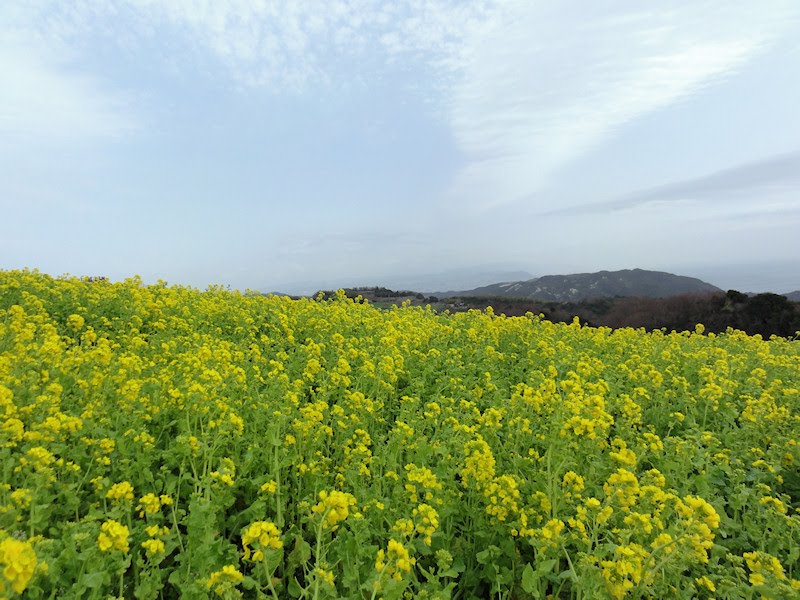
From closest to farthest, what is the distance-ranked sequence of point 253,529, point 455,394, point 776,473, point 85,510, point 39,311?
point 253,529 → point 85,510 → point 776,473 → point 455,394 → point 39,311

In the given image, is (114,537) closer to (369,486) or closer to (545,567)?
(369,486)

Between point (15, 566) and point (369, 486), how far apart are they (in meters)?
2.74

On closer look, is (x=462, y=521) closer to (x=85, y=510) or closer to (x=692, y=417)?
(x=85, y=510)

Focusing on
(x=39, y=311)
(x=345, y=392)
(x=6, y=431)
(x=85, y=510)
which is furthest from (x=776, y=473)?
(x=39, y=311)

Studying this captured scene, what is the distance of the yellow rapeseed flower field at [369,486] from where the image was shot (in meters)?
2.83

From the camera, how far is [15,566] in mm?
1980

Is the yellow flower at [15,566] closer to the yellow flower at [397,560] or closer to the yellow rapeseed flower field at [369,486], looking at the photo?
the yellow rapeseed flower field at [369,486]

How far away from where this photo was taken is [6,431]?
3.57m

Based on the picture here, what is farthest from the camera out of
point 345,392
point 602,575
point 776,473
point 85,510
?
point 345,392

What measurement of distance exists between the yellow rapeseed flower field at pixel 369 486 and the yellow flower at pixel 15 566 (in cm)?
1

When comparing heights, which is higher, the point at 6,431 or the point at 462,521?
the point at 6,431

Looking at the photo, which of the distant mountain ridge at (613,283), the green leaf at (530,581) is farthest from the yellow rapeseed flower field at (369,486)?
the distant mountain ridge at (613,283)

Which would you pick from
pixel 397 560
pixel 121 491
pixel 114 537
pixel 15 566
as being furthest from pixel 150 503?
pixel 397 560

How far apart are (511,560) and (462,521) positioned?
2.03ft
